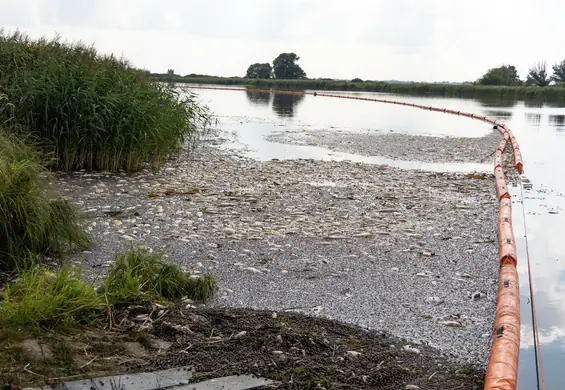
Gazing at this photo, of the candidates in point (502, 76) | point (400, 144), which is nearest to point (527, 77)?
point (502, 76)

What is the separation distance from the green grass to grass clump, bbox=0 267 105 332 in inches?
2204

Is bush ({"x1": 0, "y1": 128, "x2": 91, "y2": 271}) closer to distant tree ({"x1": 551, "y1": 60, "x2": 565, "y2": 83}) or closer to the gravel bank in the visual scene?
the gravel bank

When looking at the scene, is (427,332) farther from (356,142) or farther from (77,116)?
(356,142)

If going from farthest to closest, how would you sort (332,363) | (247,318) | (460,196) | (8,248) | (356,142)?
(356,142) < (460,196) < (8,248) < (247,318) < (332,363)

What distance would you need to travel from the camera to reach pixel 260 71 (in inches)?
4432

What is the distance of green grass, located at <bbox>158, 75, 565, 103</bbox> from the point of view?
7631 cm

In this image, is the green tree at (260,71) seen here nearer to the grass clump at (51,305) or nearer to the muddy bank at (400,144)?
the muddy bank at (400,144)

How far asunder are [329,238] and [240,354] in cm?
434

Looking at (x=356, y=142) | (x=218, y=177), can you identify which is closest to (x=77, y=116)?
(x=218, y=177)

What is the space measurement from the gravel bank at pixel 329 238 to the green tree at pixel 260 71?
99.0 m

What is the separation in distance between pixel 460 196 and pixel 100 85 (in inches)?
284

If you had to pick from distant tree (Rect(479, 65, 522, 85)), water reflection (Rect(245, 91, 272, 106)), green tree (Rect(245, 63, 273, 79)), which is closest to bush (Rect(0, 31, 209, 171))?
water reflection (Rect(245, 91, 272, 106))

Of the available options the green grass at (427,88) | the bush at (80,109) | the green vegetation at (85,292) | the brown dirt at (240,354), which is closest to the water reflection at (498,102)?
the green grass at (427,88)

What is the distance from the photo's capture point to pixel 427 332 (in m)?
6.11
